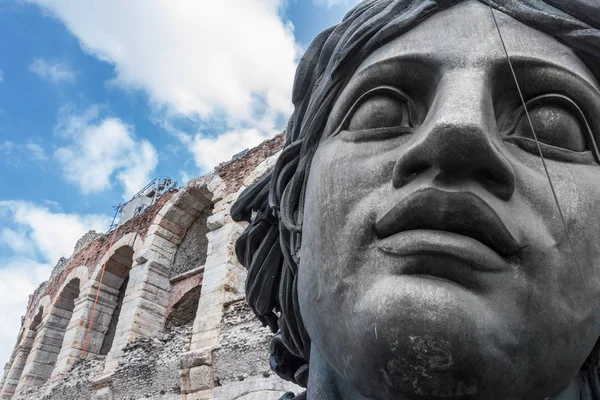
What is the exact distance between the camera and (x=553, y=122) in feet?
3.84

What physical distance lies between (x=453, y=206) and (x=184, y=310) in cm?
1082

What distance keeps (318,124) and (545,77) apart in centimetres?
63

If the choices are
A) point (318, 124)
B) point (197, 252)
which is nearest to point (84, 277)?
point (197, 252)

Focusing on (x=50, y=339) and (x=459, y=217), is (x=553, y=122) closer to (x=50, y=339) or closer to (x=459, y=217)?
(x=459, y=217)

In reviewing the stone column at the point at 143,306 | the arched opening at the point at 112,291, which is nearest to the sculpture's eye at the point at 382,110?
the stone column at the point at 143,306

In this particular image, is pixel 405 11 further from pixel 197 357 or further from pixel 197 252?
pixel 197 252

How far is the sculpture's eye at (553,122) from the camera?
117 cm

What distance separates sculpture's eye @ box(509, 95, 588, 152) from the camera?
1172mm

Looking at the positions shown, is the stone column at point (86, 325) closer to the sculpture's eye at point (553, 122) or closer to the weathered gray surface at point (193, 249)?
the weathered gray surface at point (193, 249)

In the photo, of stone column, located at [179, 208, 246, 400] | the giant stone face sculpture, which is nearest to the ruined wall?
stone column, located at [179, 208, 246, 400]

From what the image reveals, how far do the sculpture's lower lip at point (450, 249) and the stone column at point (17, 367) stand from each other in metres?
17.1

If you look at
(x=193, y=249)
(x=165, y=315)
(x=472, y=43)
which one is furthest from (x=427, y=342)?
(x=193, y=249)

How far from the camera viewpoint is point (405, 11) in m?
1.40

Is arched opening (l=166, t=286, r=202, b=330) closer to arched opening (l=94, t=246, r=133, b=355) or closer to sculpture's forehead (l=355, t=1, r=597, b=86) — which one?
arched opening (l=94, t=246, r=133, b=355)
